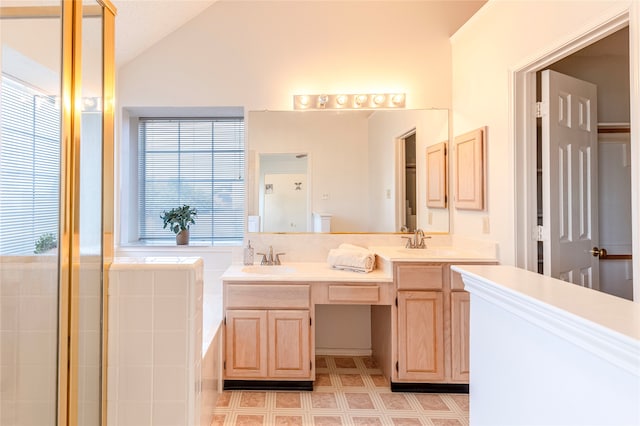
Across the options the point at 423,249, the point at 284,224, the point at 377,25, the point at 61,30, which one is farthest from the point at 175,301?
the point at 377,25

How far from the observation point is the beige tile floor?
211 centimetres

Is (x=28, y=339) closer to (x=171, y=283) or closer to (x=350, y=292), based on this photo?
(x=171, y=283)

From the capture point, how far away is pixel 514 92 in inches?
85.4

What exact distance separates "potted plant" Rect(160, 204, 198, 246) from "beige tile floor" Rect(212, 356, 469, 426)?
4.43ft

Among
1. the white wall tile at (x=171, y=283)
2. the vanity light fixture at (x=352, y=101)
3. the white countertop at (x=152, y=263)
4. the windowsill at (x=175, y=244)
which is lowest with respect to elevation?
the white wall tile at (x=171, y=283)

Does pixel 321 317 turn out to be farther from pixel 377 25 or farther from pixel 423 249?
pixel 377 25

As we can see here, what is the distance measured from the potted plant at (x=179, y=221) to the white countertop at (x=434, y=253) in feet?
5.27

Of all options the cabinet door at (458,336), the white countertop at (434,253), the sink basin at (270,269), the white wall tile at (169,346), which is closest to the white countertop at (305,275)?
the sink basin at (270,269)

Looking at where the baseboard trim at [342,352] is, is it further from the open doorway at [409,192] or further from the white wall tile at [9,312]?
the white wall tile at [9,312]

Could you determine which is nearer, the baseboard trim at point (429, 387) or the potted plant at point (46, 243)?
the potted plant at point (46, 243)

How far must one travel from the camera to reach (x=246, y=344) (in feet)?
7.77

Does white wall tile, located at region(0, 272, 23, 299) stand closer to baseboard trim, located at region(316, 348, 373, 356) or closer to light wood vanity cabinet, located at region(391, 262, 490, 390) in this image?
light wood vanity cabinet, located at region(391, 262, 490, 390)

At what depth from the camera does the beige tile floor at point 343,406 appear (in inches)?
83.1

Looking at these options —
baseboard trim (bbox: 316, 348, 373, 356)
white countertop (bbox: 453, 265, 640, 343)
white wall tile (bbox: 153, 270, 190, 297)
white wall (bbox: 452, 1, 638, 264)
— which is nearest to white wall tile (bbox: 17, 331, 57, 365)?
white wall tile (bbox: 153, 270, 190, 297)
